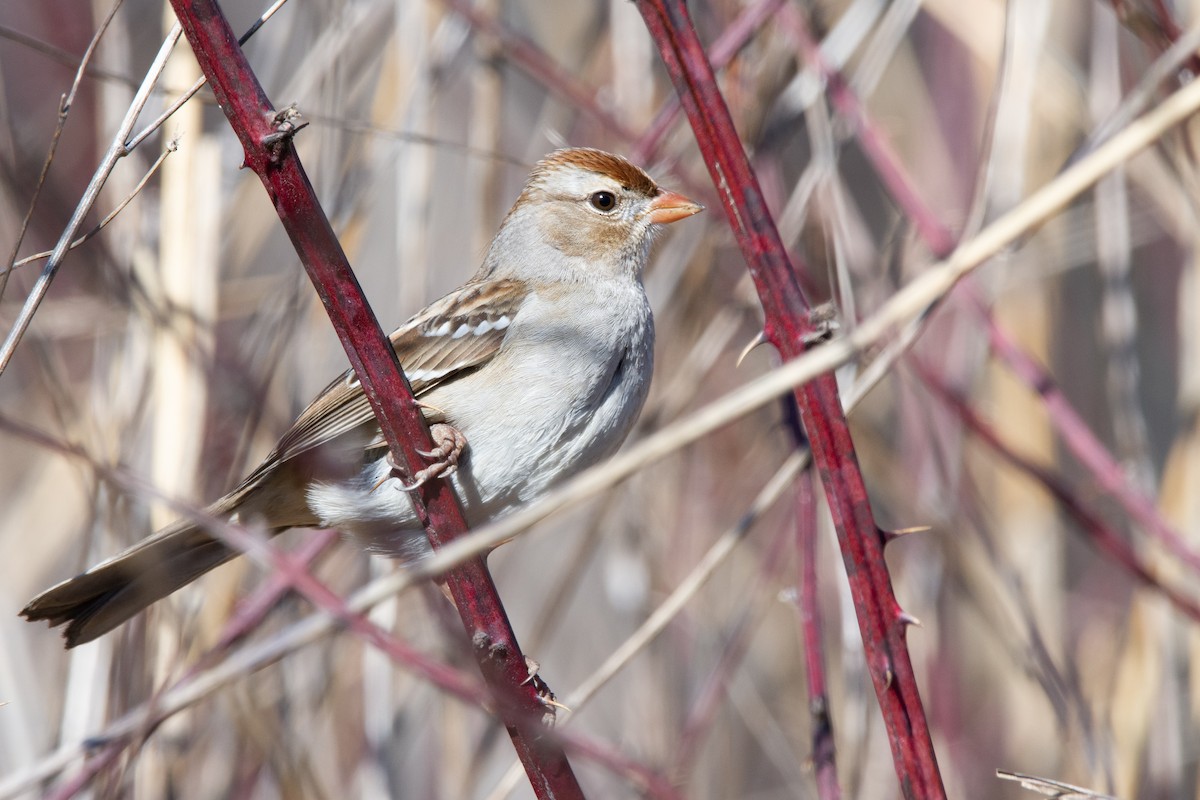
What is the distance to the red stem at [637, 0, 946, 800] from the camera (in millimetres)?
1568

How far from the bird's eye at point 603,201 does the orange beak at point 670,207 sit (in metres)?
0.10

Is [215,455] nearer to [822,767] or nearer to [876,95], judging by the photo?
[822,767]

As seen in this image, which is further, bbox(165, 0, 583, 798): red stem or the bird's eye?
the bird's eye

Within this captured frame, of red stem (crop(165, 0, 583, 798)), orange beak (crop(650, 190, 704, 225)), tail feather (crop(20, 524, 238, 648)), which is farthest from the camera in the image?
orange beak (crop(650, 190, 704, 225))

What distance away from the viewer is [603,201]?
299cm

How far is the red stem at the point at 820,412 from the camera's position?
1568 mm

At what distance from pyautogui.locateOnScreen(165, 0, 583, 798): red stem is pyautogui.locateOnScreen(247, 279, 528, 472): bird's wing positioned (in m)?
0.85

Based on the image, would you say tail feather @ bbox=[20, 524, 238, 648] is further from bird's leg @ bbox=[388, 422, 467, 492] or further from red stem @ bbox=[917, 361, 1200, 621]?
red stem @ bbox=[917, 361, 1200, 621]

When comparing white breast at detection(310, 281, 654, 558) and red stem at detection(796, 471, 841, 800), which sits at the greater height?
white breast at detection(310, 281, 654, 558)

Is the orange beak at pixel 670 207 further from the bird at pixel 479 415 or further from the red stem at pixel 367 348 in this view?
the red stem at pixel 367 348

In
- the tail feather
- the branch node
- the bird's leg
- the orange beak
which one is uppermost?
the branch node

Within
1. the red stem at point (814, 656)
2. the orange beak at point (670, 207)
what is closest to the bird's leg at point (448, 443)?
the red stem at point (814, 656)

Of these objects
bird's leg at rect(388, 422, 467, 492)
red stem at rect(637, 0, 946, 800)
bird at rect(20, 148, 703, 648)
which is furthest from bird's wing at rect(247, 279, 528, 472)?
red stem at rect(637, 0, 946, 800)

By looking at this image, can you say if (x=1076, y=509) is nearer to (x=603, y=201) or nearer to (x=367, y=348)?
(x=603, y=201)
